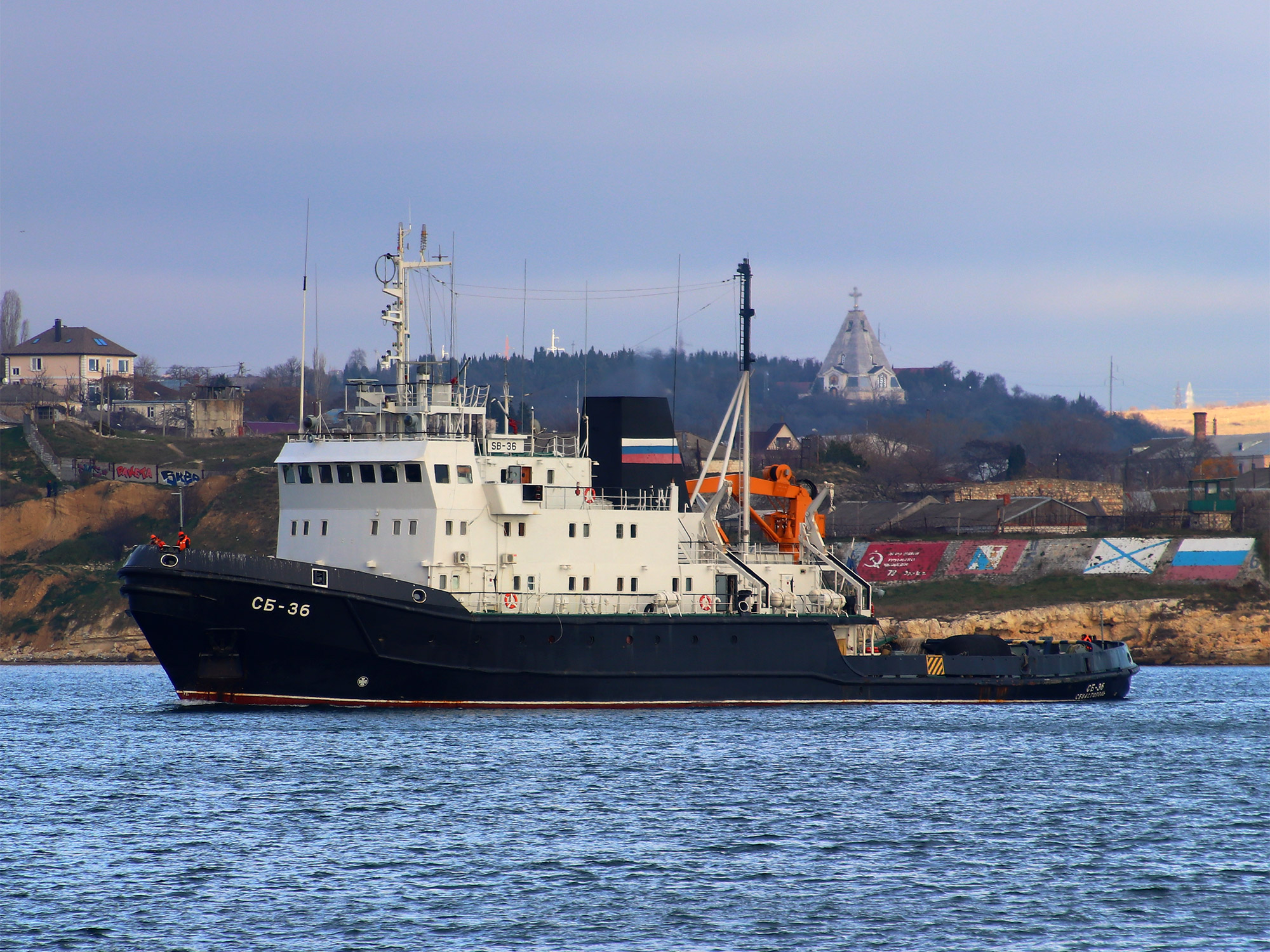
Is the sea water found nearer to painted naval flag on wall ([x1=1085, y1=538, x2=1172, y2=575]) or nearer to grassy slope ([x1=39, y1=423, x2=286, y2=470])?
painted naval flag on wall ([x1=1085, y1=538, x2=1172, y2=575])

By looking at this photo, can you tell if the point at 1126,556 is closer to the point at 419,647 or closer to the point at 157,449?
the point at 419,647

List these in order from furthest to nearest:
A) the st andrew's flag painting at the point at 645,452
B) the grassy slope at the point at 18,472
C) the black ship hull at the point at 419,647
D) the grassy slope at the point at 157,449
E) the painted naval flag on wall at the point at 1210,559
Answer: the grassy slope at the point at 157,449 → the grassy slope at the point at 18,472 → the painted naval flag on wall at the point at 1210,559 → the st andrew's flag painting at the point at 645,452 → the black ship hull at the point at 419,647

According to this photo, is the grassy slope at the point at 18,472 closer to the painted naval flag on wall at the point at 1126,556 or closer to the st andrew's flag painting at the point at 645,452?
the st andrew's flag painting at the point at 645,452

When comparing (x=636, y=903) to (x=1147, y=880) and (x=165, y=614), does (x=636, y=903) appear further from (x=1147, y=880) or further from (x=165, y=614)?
(x=165, y=614)

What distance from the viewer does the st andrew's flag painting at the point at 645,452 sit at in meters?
37.4

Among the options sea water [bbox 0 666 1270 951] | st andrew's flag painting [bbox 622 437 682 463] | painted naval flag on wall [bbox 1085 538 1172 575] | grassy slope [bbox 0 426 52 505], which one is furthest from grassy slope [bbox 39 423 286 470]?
sea water [bbox 0 666 1270 951]

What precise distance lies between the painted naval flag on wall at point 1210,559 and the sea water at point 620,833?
35972 mm

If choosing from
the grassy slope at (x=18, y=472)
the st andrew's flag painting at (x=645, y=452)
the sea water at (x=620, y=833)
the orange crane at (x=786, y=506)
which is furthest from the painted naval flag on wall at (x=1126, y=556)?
the grassy slope at (x=18, y=472)

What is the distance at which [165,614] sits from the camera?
30734mm

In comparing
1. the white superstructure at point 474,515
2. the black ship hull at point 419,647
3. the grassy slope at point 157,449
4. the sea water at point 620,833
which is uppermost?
the grassy slope at point 157,449

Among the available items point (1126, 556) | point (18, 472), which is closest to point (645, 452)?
point (1126, 556)

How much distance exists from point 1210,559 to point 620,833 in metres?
54.6

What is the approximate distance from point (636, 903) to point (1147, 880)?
6.65 meters

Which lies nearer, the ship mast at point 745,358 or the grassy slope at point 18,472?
the ship mast at point 745,358
